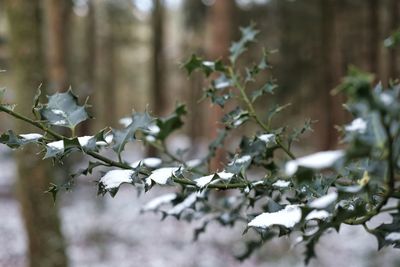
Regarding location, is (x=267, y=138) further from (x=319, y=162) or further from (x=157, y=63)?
(x=157, y=63)

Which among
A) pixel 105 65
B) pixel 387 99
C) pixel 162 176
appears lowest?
pixel 105 65

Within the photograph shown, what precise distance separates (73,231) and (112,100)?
46.8 feet

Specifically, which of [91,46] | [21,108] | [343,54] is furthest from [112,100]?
[21,108]

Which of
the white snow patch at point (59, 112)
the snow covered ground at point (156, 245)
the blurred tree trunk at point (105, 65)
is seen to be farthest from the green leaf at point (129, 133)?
the blurred tree trunk at point (105, 65)

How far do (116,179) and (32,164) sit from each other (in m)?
3.02

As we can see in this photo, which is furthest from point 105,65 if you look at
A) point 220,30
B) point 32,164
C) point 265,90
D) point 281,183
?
point 281,183

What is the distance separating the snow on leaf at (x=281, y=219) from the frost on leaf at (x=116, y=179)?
28 cm

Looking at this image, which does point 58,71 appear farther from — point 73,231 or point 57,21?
point 73,231

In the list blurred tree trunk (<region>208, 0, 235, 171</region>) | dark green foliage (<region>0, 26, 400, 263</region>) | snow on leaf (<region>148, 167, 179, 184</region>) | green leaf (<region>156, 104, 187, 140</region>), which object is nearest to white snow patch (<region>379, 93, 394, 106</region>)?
dark green foliage (<region>0, 26, 400, 263</region>)

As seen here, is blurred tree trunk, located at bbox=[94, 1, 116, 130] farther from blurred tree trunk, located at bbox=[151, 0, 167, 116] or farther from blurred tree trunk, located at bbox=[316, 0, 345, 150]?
blurred tree trunk, located at bbox=[316, 0, 345, 150]

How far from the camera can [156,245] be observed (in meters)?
7.03

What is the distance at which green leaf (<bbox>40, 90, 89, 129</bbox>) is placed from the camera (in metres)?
1.08

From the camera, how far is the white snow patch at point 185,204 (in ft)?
4.82

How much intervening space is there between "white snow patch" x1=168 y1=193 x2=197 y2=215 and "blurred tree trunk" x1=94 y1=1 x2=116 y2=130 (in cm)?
1668
